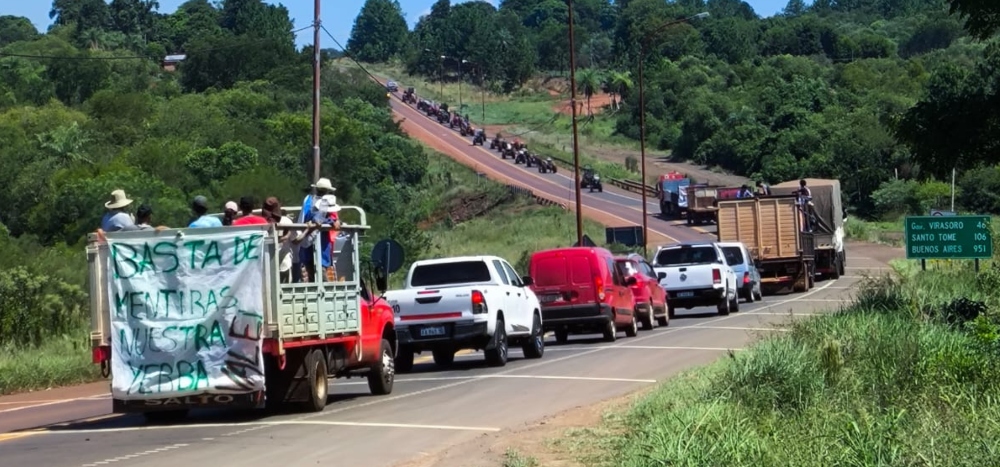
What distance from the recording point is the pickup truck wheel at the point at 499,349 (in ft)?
71.9

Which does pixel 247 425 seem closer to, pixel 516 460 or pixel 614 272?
pixel 516 460

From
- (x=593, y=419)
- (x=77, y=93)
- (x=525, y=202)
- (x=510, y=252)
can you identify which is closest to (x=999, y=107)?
(x=593, y=419)

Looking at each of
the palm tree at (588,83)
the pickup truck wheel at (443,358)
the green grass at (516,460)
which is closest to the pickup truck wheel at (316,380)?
the green grass at (516,460)

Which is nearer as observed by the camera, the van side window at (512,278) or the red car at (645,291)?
the van side window at (512,278)

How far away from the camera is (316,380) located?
1594 centimetres

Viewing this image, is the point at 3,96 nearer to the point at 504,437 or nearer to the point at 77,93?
the point at 77,93

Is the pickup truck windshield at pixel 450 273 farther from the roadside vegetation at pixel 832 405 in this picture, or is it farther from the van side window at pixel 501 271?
the roadside vegetation at pixel 832 405

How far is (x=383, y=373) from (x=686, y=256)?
19.0 metres

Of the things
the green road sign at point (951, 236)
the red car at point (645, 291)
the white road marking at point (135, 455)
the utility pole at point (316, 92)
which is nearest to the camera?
the white road marking at point (135, 455)

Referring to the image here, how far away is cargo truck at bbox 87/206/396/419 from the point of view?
→ 14773mm

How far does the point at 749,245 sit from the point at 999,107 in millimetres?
19305

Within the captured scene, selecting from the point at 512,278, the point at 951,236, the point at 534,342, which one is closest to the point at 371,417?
the point at 512,278

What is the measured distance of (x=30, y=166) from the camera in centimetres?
5988

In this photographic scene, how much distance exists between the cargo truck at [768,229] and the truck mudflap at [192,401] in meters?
29.2
